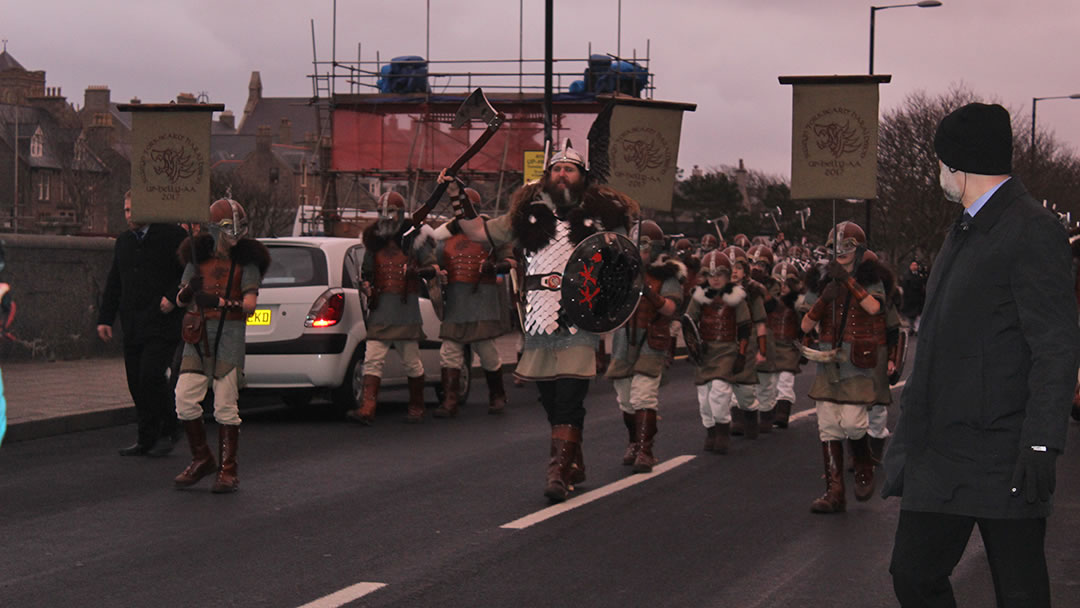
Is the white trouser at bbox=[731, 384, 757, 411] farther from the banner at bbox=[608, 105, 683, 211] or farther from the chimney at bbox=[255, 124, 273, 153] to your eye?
the chimney at bbox=[255, 124, 273, 153]

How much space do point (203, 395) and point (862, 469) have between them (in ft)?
13.5

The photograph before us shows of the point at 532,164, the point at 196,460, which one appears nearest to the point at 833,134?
the point at 196,460

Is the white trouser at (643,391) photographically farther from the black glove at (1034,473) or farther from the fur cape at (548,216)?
the black glove at (1034,473)

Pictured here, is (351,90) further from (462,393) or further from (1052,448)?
(1052,448)

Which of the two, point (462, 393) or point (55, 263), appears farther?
point (55, 263)

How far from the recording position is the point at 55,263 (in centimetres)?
1823

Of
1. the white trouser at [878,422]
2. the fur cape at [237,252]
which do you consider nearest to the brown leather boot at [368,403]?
the fur cape at [237,252]

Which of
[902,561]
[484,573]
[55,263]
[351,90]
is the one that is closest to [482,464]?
[484,573]

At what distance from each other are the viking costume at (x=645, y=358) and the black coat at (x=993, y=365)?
5998 millimetres

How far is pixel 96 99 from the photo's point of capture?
102 metres

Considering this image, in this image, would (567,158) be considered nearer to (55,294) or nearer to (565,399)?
(565,399)

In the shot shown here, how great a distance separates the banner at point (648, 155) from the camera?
1130 centimetres

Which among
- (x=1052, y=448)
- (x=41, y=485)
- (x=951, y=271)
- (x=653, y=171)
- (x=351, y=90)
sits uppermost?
(x=351, y=90)

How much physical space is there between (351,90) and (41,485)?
112ft
